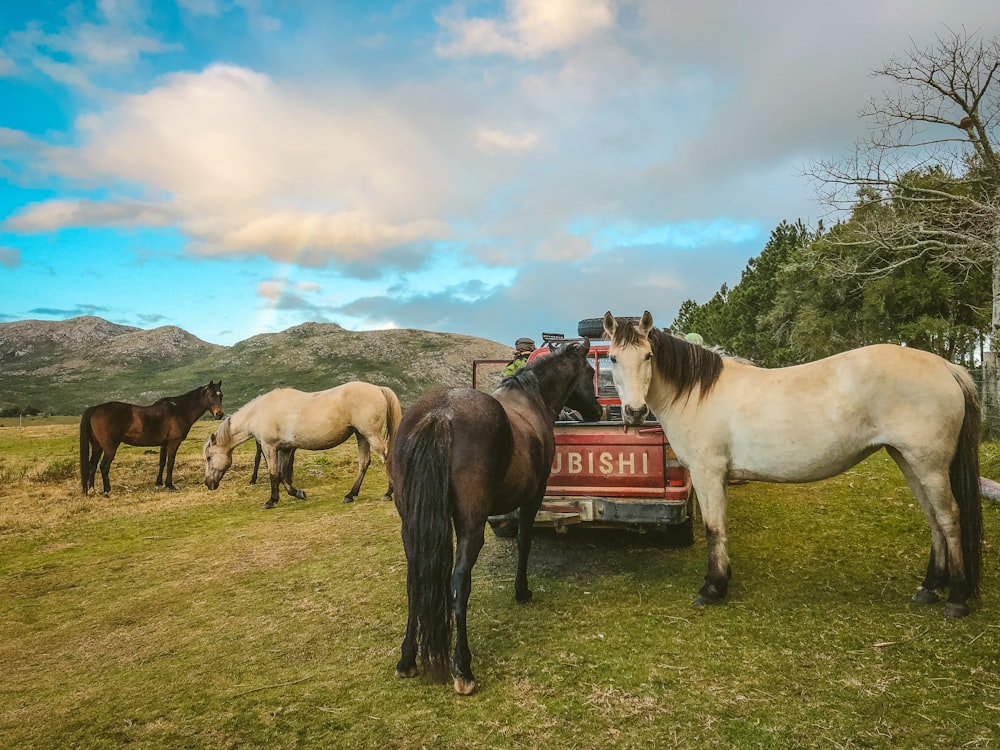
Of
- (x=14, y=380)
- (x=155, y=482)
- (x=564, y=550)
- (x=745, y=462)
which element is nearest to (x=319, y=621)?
(x=564, y=550)

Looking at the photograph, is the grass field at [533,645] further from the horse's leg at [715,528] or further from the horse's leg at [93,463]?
the horse's leg at [93,463]

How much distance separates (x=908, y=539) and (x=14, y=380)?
105113 mm

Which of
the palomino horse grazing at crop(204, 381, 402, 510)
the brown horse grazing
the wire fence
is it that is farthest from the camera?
the wire fence

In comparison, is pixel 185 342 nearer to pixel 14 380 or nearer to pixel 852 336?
pixel 14 380

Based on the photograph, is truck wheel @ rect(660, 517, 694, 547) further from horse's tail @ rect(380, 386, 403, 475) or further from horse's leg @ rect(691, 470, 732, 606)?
horse's tail @ rect(380, 386, 403, 475)

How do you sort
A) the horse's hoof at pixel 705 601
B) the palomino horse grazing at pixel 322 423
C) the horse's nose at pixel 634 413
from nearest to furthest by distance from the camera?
the horse's hoof at pixel 705 601, the horse's nose at pixel 634 413, the palomino horse grazing at pixel 322 423

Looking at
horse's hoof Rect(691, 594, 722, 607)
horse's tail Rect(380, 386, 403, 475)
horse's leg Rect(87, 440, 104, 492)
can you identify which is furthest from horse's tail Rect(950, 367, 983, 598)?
horse's leg Rect(87, 440, 104, 492)

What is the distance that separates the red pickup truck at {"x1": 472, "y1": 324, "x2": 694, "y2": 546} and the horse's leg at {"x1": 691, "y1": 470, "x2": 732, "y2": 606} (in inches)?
19.9

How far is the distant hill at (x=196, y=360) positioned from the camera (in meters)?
71.1

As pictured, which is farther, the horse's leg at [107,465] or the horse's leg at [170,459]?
the horse's leg at [170,459]

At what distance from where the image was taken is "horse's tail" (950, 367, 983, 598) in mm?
3729

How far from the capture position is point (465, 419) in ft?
11.1

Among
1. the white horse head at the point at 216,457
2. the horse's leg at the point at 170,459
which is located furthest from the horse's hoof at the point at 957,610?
the horse's leg at the point at 170,459

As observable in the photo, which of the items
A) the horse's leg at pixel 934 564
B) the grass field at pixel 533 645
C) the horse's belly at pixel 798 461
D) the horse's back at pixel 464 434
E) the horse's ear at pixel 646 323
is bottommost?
the grass field at pixel 533 645
